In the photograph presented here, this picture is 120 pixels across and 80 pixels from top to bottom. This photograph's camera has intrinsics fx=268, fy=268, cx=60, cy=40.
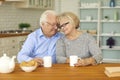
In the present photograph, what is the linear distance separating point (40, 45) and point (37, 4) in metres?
4.23

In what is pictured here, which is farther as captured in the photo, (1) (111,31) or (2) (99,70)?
(1) (111,31)

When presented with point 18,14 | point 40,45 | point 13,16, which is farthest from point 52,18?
point 18,14

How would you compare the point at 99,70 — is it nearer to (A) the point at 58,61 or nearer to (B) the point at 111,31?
(A) the point at 58,61

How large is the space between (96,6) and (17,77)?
18.7ft

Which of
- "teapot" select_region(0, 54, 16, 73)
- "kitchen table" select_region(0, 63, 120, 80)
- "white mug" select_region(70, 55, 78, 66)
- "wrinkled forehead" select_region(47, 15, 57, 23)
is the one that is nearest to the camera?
"kitchen table" select_region(0, 63, 120, 80)

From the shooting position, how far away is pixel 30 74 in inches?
86.9

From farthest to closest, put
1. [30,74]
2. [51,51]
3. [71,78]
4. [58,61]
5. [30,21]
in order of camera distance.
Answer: [30,21]
[51,51]
[58,61]
[30,74]
[71,78]

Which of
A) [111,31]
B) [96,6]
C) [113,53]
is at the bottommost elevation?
[113,53]

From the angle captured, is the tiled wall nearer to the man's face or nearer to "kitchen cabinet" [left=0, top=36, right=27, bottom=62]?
"kitchen cabinet" [left=0, top=36, right=27, bottom=62]

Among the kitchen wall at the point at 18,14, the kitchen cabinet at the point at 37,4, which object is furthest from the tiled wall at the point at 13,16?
the kitchen cabinet at the point at 37,4

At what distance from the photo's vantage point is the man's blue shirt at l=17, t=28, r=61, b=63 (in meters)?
2.92

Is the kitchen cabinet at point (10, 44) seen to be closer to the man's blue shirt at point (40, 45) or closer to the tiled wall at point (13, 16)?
the tiled wall at point (13, 16)

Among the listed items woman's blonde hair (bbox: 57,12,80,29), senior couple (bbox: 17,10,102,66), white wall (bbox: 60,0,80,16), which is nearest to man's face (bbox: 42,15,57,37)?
senior couple (bbox: 17,10,102,66)

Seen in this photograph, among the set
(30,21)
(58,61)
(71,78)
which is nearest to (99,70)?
(71,78)
